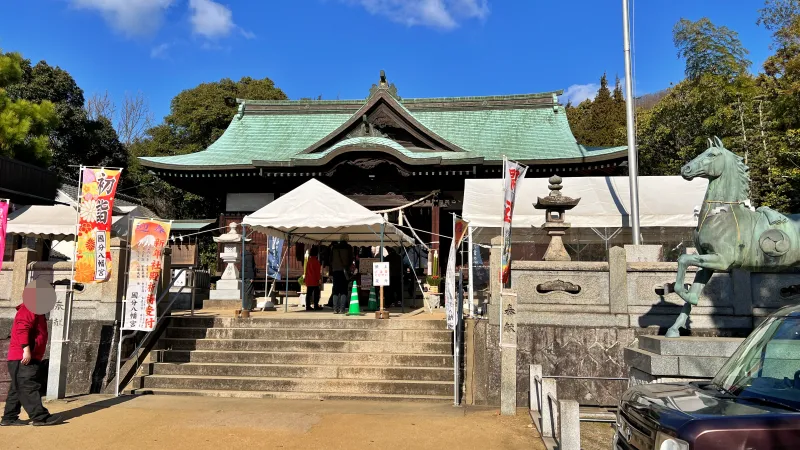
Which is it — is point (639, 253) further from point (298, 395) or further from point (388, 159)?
point (388, 159)

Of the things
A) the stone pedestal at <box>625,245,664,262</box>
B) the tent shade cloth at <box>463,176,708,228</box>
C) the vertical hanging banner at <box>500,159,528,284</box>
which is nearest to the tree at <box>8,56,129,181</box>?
the tent shade cloth at <box>463,176,708,228</box>

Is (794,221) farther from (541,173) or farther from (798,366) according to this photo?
(541,173)

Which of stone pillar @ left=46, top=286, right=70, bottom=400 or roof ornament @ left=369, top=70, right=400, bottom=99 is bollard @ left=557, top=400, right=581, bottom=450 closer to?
stone pillar @ left=46, top=286, right=70, bottom=400

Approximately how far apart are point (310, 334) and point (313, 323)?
1.19 ft

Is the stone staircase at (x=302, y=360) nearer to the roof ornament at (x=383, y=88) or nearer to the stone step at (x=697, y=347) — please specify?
the stone step at (x=697, y=347)

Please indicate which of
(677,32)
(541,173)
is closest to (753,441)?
(541,173)

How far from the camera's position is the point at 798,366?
10.7 feet

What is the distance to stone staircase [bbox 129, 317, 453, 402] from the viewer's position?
8.20 metres

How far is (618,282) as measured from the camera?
808cm

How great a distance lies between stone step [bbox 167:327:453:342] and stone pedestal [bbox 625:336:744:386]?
394cm

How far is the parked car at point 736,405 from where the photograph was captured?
254 cm

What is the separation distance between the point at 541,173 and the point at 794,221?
414 inches

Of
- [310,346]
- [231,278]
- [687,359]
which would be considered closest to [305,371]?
[310,346]

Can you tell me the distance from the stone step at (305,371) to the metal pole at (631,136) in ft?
17.0
